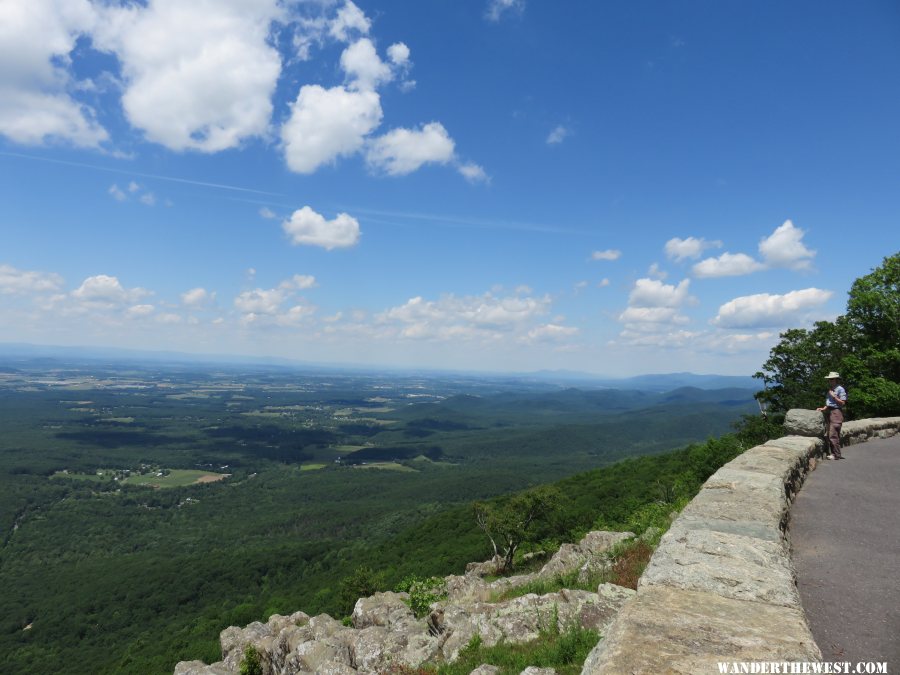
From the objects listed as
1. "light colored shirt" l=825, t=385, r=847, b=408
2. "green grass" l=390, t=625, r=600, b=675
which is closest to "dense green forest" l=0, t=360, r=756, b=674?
"light colored shirt" l=825, t=385, r=847, b=408

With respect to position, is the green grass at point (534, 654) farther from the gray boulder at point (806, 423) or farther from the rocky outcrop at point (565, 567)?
the gray boulder at point (806, 423)

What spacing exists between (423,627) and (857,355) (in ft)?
100

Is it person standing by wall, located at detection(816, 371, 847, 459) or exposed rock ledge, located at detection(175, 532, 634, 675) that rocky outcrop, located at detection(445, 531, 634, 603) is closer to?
exposed rock ledge, located at detection(175, 532, 634, 675)

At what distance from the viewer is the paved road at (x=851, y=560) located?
4.79 meters

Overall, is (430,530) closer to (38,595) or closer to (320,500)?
(38,595)

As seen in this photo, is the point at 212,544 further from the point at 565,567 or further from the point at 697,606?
the point at 697,606

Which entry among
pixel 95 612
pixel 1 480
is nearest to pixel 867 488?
pixel 95 612

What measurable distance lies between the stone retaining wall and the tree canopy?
20.9 m

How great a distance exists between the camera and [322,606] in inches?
2333

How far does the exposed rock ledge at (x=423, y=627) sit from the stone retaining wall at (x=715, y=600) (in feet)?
5.55

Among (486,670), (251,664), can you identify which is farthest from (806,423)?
(251,664)

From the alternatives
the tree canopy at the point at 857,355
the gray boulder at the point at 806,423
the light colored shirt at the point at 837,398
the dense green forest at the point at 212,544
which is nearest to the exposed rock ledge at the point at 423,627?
the gray boulder at the point at 806,423

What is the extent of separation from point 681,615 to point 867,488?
9233 millimetres

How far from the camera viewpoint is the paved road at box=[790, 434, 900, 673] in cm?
479
